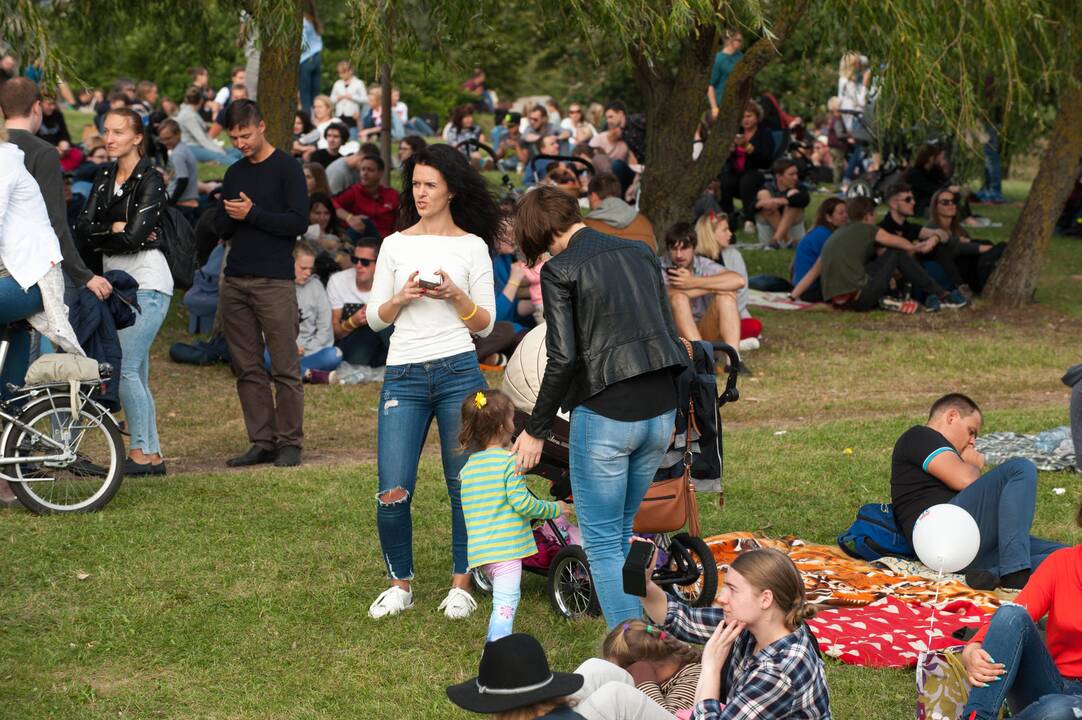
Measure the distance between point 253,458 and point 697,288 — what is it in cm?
429

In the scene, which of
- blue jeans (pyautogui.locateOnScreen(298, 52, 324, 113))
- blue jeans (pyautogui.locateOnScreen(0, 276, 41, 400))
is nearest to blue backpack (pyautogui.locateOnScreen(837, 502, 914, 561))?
blue jeans (pyautogui.locateOnScreen(0, 276, 41, 400))

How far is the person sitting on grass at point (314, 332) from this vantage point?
12.1 meters

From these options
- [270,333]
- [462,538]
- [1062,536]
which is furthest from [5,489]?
[1062,536]

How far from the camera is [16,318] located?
302 inches

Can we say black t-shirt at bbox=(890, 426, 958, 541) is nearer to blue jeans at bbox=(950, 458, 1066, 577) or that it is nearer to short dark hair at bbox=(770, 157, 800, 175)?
blue jeans at bbox=(950, 458, 1066, 577)

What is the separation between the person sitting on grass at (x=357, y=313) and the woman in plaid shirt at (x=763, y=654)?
7.87 metres

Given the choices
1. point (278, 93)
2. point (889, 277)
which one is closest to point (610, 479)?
point (278, 93)

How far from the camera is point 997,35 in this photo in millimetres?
12633

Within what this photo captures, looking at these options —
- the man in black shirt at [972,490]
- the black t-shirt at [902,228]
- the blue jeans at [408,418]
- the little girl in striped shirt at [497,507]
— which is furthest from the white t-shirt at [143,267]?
the black t-shirt at [902,228]

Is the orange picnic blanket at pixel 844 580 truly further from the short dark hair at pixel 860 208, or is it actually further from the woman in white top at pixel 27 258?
the short dark hair at pixel 860 208

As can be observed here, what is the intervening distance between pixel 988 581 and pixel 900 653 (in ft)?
3.53

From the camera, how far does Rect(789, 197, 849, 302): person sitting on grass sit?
1605 cm

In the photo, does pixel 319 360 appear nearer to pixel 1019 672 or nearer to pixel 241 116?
pixel 241 116

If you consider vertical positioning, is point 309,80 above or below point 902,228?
above
